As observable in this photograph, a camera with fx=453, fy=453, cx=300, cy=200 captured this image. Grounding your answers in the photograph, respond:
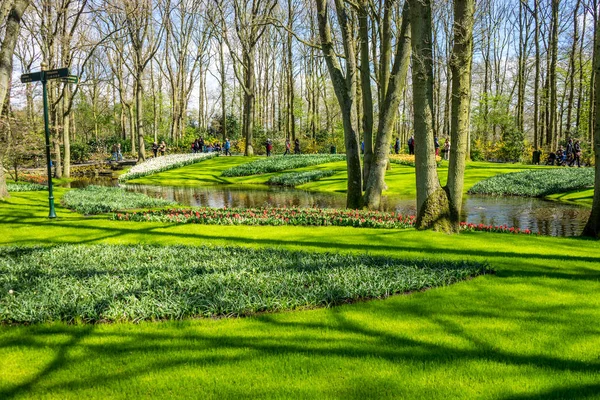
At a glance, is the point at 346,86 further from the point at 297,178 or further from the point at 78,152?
the point at 78,152

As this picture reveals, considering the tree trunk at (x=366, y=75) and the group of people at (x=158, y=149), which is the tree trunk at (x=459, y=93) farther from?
the group of people at (x=158, y=149)

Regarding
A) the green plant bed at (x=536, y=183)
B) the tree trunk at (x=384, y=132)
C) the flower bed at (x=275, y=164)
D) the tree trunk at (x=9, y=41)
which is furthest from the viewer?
the flower bed at (x=275, y=164)

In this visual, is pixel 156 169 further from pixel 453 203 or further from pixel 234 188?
pixel 453 203

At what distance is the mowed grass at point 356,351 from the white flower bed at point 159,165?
26.9 m

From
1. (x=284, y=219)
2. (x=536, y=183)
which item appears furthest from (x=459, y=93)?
(x=536, y=183)

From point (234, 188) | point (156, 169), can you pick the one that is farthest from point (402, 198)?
point (156, 169)

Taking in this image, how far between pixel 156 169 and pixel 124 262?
2683cm

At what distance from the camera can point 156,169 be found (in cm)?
3225

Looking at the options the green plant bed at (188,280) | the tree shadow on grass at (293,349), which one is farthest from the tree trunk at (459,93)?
the tree shadow on grass at (293,349)

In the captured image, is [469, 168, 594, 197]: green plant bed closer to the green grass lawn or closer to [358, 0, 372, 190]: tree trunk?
the green grass lawn

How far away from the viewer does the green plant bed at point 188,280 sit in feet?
15.8

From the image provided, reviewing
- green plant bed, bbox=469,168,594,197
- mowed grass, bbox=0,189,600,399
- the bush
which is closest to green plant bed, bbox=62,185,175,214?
mowed grass, bbox=0,189,600,399

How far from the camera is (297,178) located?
84.6ft

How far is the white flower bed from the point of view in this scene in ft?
98.9
